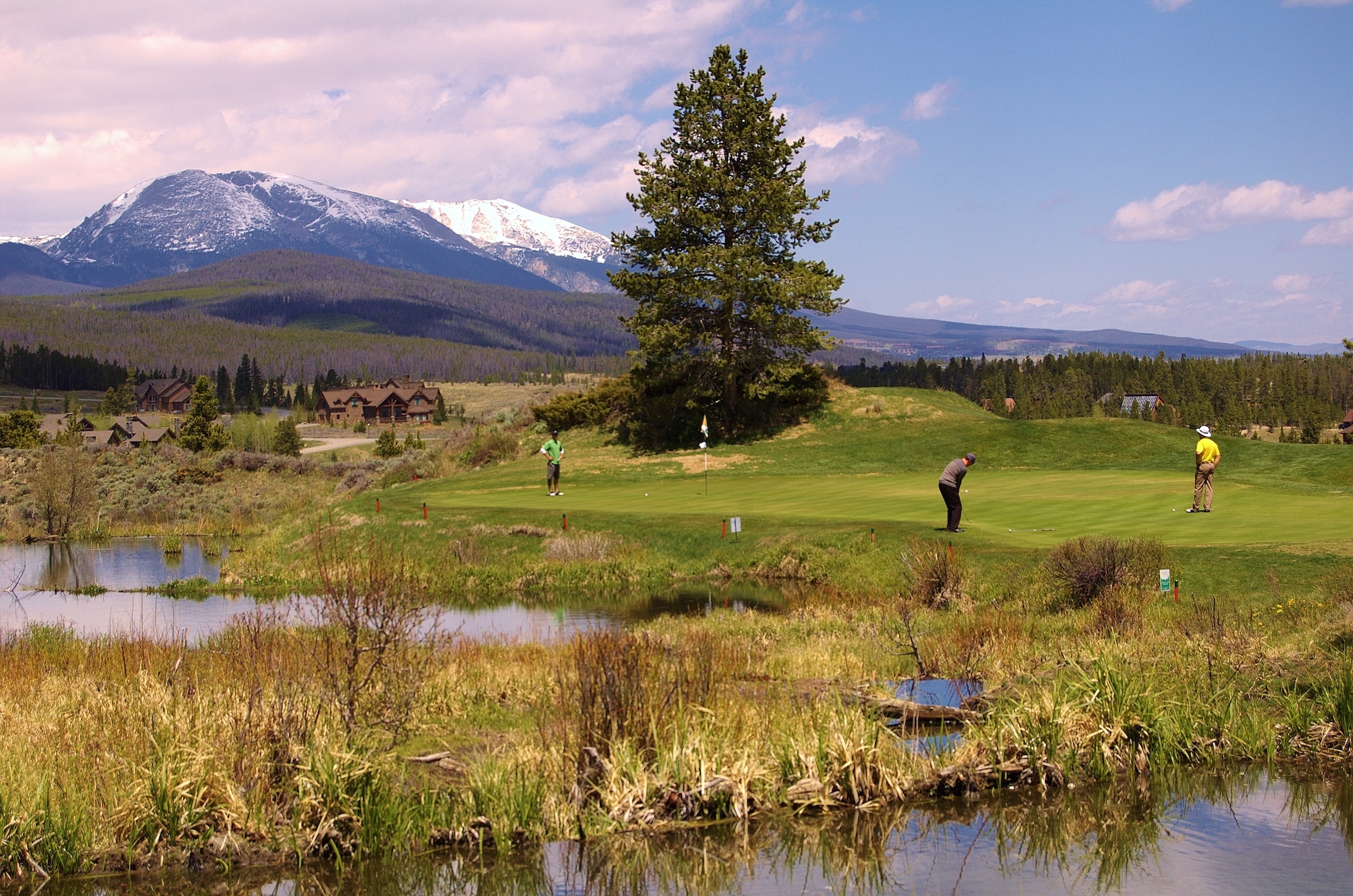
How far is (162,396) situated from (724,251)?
156m

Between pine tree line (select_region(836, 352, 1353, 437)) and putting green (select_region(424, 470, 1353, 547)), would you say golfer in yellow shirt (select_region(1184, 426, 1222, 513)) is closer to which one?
putting green (select_region(424, 470, 1353, 547))

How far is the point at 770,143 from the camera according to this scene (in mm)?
50719

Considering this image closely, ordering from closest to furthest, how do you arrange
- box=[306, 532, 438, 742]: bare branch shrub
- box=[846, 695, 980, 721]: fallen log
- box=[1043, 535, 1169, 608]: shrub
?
box=[306, 532, 438, 742]: bare branch shrub, box=[846, 695, 980, 721]: fallen log, box=[1043, 535, 1169, 608]: shrub

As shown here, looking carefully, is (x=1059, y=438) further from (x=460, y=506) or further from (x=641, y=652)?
(x=641, y=652)

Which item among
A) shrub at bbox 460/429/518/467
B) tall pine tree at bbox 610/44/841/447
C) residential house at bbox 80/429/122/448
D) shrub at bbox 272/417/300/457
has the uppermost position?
tall pine tree at bbox 610/44/841/447

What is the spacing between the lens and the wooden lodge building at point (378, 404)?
178m

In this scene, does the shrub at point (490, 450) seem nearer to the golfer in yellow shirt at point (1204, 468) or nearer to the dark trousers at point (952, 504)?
the dark trousers at point (952, 504)

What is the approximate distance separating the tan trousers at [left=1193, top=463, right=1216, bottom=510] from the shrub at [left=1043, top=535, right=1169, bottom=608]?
19.1 ft

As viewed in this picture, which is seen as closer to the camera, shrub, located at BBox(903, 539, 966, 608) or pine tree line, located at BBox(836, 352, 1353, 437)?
shrub, located at BBox(903, 539, 966, 608)

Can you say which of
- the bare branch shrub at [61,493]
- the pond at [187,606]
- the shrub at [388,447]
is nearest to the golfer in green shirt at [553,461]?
the pond at [187,606]

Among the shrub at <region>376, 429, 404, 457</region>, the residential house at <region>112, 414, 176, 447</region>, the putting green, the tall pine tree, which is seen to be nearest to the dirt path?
the residential house at <region>112, 414, 176, 447</region>

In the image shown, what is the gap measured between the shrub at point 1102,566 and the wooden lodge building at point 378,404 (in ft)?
526

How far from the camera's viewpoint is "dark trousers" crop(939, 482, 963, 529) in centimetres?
2573

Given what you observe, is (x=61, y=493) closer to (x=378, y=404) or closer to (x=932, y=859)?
(x=932, y=859)
